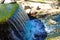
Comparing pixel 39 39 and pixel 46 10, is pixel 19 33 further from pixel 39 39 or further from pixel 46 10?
pixel 46 10

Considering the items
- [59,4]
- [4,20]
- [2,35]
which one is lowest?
[59,4]

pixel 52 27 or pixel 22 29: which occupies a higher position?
pixel 22 29

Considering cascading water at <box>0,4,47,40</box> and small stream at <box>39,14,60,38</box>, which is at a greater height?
cascading water at <box>0,4,47,40</box>

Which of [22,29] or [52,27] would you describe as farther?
[52,27]

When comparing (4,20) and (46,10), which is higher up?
(4,20)

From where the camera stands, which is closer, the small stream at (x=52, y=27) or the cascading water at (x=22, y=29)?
the cascading water at (x=22, y=29)

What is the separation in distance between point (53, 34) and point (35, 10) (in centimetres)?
103

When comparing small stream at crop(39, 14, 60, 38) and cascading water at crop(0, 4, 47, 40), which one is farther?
small stream at crop(39, 14, 60, 38)

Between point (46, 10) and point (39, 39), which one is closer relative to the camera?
point (39, 39)

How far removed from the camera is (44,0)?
416 centimetres

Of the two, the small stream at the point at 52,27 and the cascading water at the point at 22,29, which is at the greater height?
the cascading water at the point at 22,29

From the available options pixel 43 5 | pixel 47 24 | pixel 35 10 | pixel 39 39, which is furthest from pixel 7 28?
→ pixel 43 5

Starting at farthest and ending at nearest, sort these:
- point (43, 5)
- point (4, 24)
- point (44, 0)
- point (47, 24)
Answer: point (44, 0), point (43, 5), point (47, 24), point (4, 24)

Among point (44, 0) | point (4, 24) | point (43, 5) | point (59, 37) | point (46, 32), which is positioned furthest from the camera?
point (44, 0)
